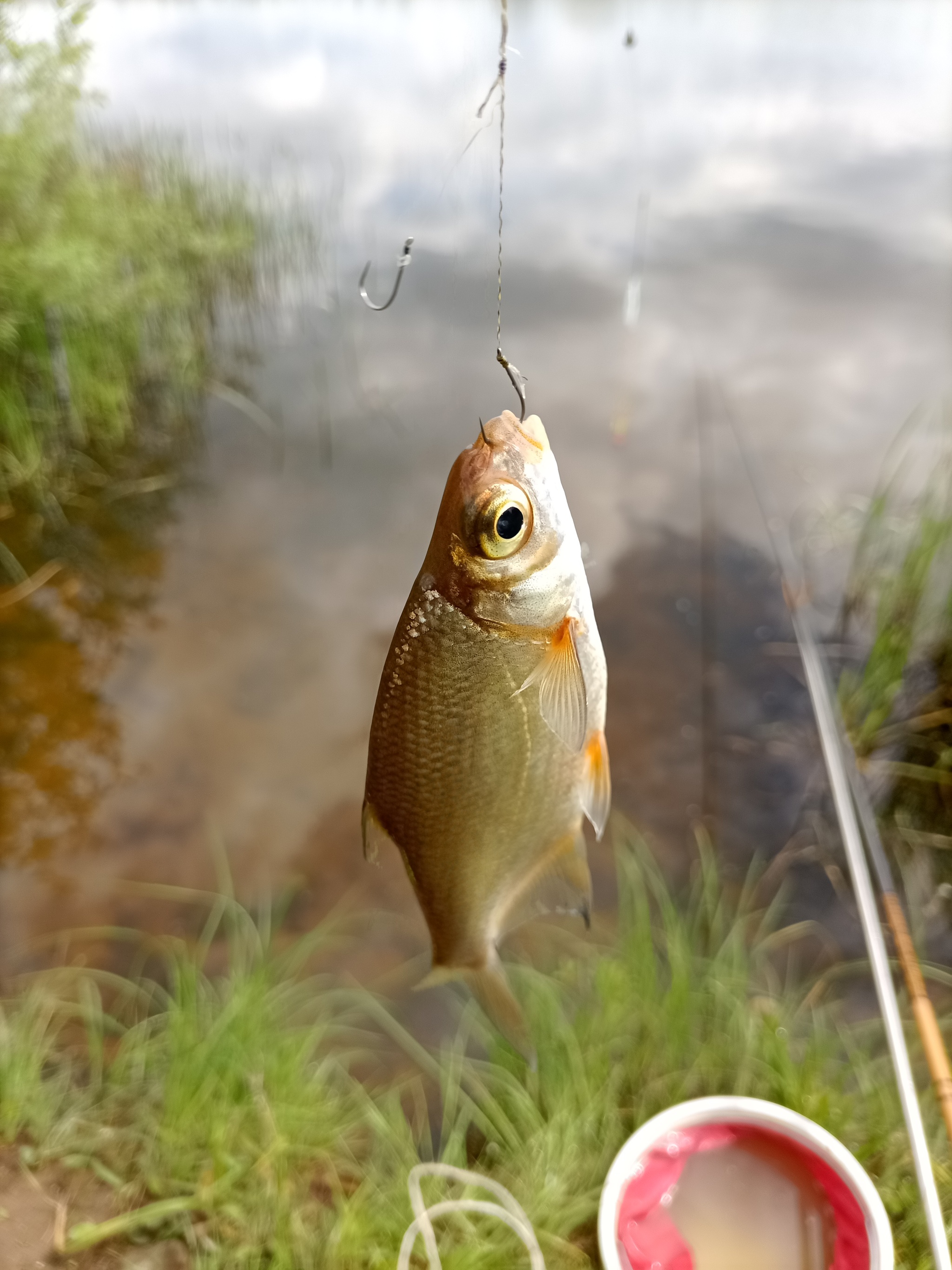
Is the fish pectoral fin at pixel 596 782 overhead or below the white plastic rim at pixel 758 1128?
overhead

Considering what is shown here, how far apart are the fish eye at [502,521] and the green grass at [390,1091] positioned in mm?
1559

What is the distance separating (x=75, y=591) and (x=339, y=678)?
136cm

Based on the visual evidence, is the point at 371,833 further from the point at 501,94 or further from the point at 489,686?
the point at 501,94

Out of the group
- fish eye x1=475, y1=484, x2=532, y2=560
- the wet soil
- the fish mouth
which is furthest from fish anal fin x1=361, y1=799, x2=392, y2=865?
the wet soil

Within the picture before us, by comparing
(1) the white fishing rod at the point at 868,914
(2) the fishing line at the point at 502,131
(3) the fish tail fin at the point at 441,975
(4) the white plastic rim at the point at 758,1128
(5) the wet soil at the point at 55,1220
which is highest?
(2) the fishing line at the point at 502,131

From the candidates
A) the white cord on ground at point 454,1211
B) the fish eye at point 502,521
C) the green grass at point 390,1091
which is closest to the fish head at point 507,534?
the fish eye at point 502,521

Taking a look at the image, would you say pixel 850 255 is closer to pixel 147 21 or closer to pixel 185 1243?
pixel 147 21

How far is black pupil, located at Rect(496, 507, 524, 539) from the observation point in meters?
0.87

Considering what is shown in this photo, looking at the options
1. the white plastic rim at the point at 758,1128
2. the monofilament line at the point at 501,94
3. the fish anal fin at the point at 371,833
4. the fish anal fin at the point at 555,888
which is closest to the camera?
the monofilament line at the point at 501,94

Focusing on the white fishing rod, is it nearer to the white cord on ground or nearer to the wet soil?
the white cord on ground

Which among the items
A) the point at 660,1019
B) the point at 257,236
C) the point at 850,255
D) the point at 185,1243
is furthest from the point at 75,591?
the point at 850,255

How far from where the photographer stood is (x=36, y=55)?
3305mm

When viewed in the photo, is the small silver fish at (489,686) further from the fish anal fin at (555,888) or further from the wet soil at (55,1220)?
the wet soil at (55,1220)

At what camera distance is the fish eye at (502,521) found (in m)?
0.86
